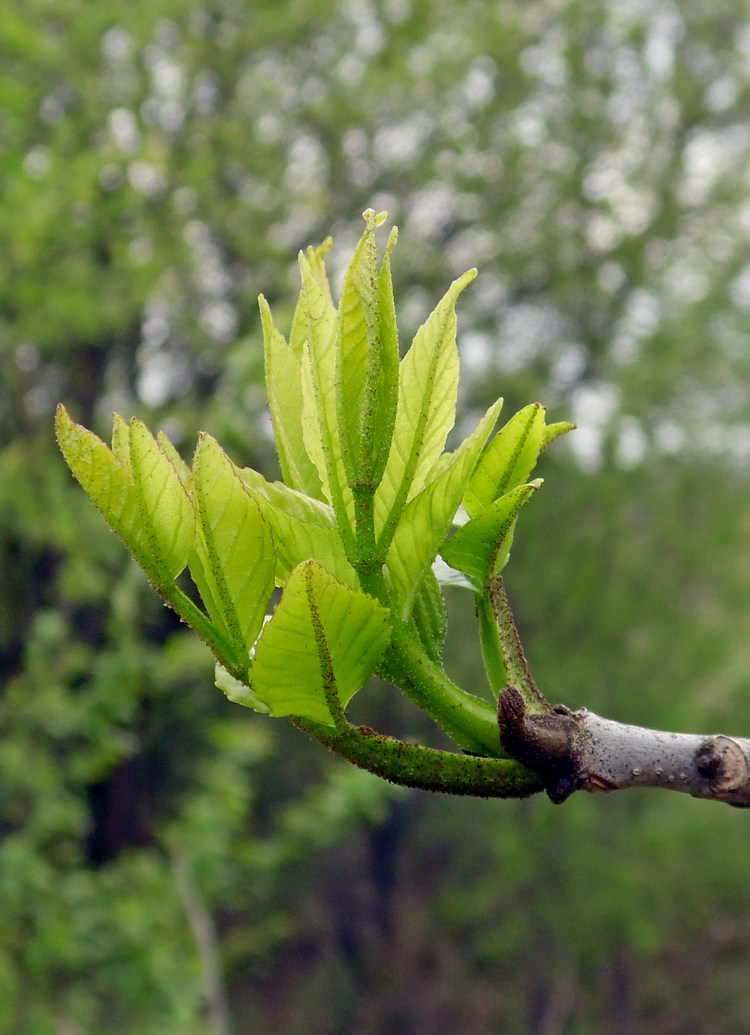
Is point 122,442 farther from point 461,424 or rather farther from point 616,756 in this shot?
point 461,424

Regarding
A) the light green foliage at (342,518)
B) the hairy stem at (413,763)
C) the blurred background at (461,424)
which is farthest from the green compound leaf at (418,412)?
the blurred background at (461,424)

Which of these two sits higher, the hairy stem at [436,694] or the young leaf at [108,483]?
the young leaf at [108,483]

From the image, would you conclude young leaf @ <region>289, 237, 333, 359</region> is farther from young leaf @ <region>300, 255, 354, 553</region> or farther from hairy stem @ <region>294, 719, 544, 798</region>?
hairy stem @ <region>294, 719, 544, 798</region>

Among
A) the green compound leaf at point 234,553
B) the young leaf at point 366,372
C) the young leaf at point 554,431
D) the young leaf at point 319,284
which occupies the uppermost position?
Result: the young leaf at point 319,284

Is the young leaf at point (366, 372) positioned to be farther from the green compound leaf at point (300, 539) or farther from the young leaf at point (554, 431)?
the young leaf at point (554, 431)

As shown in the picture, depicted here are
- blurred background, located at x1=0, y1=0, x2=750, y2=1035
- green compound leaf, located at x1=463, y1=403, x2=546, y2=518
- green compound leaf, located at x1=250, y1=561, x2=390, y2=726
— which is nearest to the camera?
green compound leaf, located at x1=250, y1=561, x2=390, y2=726

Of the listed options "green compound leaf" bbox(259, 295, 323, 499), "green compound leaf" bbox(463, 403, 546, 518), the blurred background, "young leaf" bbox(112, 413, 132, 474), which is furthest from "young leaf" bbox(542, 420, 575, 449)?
the blurred background

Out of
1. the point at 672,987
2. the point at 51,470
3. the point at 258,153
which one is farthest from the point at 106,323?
the point at 672,987

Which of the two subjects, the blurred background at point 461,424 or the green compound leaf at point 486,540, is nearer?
the green compound leaf at point 486,540
